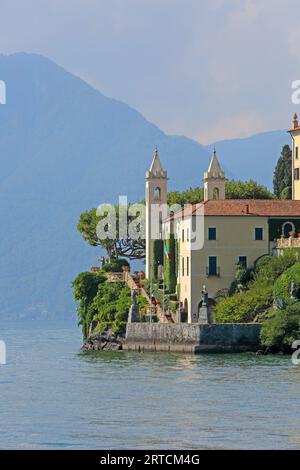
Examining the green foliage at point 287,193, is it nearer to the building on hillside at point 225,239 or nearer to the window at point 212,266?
the building on hillside at point 225,239

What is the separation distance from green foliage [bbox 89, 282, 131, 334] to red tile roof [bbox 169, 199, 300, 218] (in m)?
5.93

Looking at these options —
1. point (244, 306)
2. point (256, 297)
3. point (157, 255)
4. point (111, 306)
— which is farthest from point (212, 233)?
point (157, 255)

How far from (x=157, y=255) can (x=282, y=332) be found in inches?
898

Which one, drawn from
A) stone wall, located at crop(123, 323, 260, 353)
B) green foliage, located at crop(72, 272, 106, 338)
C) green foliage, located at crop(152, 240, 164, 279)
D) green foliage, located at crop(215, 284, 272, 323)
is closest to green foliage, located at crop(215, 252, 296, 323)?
green foliage, located at crop(215, 284, 272, 323)

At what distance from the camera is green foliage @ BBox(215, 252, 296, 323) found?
79.9m

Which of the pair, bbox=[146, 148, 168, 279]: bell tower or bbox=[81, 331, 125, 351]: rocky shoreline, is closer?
bbox=[81, 331, 125, 351]: rocky shoreline

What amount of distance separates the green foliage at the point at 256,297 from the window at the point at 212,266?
2.06 metres

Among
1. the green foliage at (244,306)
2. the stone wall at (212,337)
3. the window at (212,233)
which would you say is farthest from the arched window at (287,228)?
the stone wall at (212,337)

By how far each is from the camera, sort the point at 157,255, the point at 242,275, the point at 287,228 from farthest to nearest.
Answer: the point at 157,255 → the point at 287,228 → the point at 242,275

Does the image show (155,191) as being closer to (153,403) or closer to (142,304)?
(142,304)

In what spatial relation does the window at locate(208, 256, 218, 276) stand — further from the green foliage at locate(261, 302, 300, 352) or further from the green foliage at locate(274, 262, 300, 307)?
the green foliage at locate(261, 302, 300, 352)

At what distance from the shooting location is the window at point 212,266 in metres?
86.2

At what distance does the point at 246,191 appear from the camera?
112000mm
